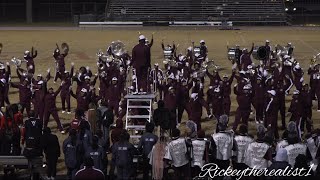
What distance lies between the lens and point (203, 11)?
48906 mm

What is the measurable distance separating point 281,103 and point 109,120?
4.60 meters

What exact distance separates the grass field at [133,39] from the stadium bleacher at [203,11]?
347cm

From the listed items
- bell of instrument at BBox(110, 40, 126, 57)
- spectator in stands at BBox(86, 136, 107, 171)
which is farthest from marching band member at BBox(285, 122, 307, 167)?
bell of instrument at BBox(110, 40, 126, 57)

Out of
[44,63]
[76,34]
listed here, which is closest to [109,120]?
[44,63]

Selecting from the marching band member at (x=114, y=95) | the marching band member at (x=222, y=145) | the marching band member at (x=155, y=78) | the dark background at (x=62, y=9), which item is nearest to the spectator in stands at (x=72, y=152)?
the marching band member at (x=222, y=145)

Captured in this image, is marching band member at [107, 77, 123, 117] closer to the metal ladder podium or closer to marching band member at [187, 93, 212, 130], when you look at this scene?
the metal ladder podium

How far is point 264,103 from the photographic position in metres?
15.1

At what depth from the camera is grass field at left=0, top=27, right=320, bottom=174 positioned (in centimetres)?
2794

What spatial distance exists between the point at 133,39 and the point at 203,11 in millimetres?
14653

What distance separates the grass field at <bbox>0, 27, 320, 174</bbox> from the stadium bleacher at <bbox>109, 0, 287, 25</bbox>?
3.47 metres

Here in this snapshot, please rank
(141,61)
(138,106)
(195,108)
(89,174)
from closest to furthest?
(89,174) → (138,106) → (141,61) → (195,108)

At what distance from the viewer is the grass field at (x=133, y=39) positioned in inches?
1100

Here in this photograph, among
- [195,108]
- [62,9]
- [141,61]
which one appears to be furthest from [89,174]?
[62,9]

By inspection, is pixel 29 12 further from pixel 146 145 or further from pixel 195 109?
pixel 146 145
